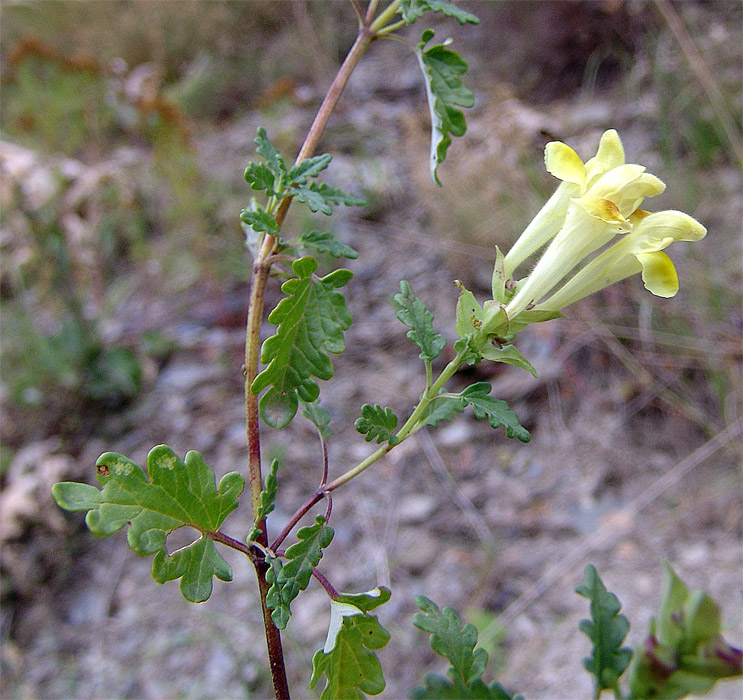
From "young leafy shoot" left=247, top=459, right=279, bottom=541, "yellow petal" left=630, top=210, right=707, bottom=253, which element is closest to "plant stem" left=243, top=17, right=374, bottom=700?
"young leafy shoot" left=247, top=459, right=279, bottom=541

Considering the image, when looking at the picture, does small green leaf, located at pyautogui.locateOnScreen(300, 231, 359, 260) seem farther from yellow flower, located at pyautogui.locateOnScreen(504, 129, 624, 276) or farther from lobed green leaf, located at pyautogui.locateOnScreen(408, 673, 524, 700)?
lobed green leaf, located at pyautogui.locateOnScreen(408, 673, 524, 700)

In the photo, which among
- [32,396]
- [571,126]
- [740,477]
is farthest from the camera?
[571,126]

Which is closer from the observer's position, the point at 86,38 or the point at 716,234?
the point at 716,234

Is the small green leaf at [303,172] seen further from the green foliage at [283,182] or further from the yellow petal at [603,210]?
the yellow petal at [603,210]

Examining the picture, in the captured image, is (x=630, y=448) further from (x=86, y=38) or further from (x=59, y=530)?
(x=86, y=38)

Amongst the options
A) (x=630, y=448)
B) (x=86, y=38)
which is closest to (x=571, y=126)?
(x=630, y=448)

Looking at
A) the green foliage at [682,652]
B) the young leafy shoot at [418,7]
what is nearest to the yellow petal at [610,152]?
the young leafy shoot at [418,7]
